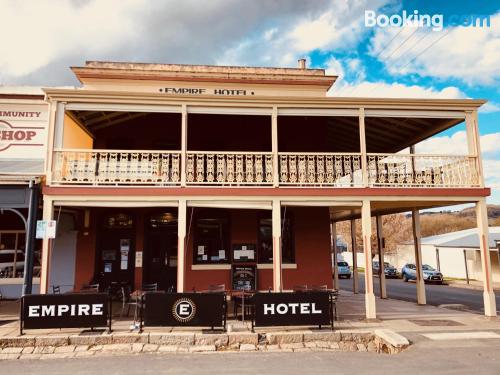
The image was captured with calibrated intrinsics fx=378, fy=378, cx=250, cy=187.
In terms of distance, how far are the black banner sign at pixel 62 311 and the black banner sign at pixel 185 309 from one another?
1.02m

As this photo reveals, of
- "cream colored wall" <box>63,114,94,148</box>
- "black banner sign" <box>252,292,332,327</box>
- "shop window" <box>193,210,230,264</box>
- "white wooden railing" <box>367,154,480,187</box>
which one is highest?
"cream colored wall" <box>63,114,94,148</box>

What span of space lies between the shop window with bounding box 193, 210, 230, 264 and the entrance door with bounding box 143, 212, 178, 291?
0.84 metres

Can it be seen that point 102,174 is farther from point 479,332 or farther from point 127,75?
point 479,332

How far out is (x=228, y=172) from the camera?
10688 millimetres

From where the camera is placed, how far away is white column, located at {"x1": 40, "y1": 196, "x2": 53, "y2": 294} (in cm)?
934

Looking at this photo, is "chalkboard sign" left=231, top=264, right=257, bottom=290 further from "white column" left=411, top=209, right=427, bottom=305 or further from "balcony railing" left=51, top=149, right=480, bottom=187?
"white column" left=411, top=209, right=427, bottom=305

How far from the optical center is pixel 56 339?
7910 millimetres

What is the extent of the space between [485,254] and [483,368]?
480cm

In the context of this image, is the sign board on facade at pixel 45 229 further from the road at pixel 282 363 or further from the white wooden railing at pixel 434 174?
the white wooden railing at pixel 434 174

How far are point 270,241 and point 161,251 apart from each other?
3778mm

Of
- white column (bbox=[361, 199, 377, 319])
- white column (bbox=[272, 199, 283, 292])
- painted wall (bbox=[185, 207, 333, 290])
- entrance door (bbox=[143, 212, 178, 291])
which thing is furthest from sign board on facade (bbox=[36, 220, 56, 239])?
white column (bbox=[361, 199, 377, 319])

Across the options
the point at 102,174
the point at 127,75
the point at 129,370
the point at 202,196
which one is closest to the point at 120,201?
the point at 102,174

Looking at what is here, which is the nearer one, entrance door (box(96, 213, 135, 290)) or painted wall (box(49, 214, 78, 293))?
painted wall (box(49, 214, 78, 293))

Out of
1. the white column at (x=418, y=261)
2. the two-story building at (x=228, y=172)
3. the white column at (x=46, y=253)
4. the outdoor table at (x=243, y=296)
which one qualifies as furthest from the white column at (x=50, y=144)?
the white column at (x=418, y=261)
